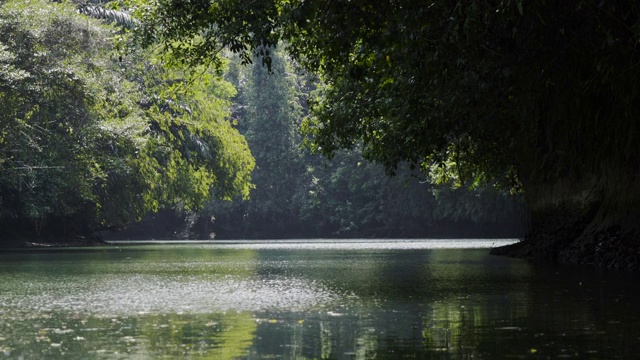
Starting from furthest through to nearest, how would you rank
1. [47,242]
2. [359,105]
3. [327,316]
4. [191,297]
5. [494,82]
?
1. [47,242]
2. [359,105]
3. [494,82]
4. [191,297]
5. [327,316]

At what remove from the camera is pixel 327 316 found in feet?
41.8

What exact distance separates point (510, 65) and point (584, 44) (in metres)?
1.98

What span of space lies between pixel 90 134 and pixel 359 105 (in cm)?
2230

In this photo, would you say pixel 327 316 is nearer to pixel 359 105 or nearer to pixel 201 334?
pixel 201 334

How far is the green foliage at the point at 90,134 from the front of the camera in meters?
43.3

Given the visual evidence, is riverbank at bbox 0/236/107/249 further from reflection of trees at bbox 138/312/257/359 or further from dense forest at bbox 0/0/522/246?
reflection of trees at bbox 138/312/257/359

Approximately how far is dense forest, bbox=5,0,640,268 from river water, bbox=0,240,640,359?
3.60 m

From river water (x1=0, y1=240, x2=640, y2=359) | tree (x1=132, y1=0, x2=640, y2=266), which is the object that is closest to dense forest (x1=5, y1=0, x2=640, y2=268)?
tree (x1=132, y1=0, x2=640, y2=266)

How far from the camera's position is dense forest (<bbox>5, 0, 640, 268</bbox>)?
18.3m

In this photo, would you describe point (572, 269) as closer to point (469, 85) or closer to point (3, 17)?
point (469, 85)

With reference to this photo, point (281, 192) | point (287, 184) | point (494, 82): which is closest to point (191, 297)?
point (494, 82)

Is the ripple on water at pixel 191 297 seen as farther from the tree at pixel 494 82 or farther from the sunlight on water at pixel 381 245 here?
the sunlight on water at pixel 381 245

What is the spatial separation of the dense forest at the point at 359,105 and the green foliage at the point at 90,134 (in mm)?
99

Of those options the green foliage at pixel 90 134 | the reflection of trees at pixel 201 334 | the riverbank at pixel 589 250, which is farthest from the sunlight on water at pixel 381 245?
the reflection of trees at pixel 201 334
